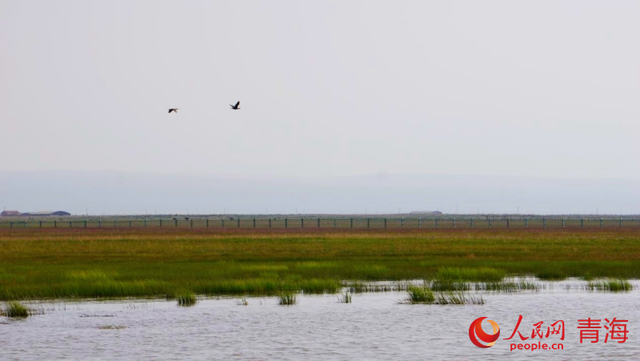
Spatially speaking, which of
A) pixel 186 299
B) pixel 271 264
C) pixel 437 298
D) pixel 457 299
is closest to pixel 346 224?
pixel 271 264

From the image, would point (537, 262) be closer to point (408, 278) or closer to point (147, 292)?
point (408, 278)

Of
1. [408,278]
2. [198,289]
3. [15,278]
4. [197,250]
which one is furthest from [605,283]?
[197,250]

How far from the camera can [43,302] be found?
91.8ft

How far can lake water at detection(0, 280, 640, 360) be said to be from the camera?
19906 millimetres

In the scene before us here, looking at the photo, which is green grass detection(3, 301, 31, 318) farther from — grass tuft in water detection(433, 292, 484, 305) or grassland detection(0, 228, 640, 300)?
grass tuft in water detection(433, 292, 484, 305)

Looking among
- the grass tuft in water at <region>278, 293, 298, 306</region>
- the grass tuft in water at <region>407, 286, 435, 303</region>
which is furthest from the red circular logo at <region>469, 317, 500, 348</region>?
the grass tuft in water at <region>278, 293, 298, 306</region>

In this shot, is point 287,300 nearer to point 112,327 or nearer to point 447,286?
point 112,327

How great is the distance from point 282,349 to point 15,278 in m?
16.8

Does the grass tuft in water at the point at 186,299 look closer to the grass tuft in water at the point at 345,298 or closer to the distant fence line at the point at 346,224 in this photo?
the grass tuft in water at the point at 345,298

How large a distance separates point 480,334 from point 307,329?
4.40 m

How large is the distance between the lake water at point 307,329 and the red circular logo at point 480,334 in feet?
0.66

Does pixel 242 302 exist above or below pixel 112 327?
above

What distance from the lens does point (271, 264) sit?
40969 millimetres

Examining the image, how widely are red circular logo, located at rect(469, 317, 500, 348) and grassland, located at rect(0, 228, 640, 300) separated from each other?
8.28 m
